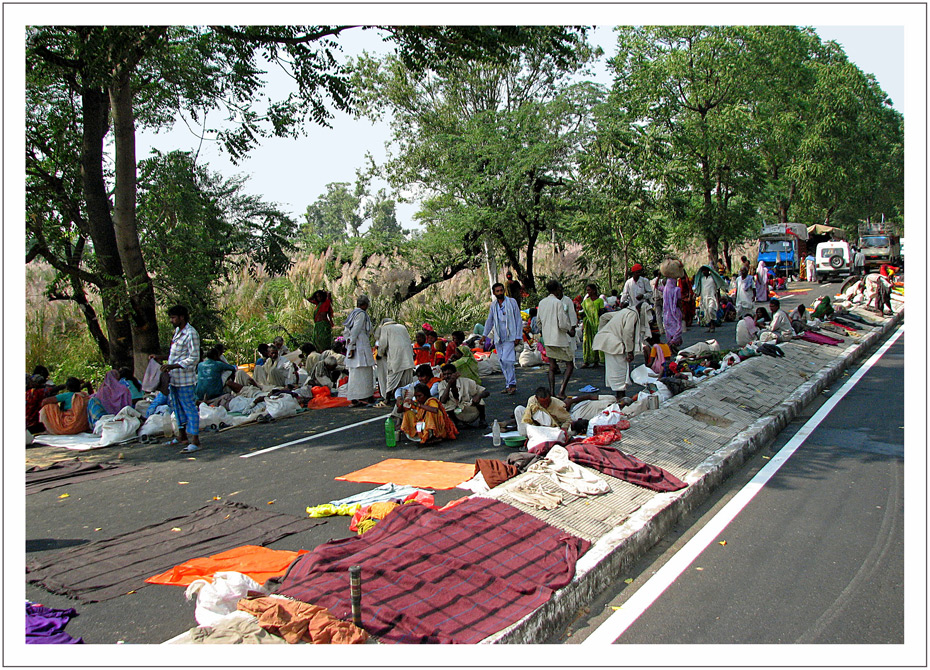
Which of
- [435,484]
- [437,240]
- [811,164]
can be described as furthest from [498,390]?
[811,164]

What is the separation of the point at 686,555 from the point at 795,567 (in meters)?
0.70

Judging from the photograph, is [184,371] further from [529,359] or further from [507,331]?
[529,359]

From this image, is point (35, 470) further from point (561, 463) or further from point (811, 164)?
point (811, 164)

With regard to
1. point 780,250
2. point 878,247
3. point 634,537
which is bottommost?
point 634,537

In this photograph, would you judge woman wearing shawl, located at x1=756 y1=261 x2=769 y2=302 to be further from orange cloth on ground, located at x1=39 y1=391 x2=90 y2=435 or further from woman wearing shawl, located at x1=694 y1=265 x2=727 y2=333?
orange cloth on ground, located at x1=39 y1=391 x2=90 y2=435

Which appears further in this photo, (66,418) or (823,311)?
(823,311)

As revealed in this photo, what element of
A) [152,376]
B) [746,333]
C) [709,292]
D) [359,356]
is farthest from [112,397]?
[709,292]

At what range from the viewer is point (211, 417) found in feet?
33.9

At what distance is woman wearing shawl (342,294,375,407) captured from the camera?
460 inches

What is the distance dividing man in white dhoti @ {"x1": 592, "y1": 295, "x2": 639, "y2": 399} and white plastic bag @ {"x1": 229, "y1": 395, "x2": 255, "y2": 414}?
17.2 feet

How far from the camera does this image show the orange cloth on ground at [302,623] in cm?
373

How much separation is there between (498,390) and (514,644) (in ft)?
27.5

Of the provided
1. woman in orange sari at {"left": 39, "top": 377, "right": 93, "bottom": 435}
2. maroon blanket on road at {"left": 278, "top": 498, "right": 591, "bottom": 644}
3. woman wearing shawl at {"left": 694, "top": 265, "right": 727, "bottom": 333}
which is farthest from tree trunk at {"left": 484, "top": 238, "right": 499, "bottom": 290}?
maroon blanket on road at {"left": 278, "top": 498, "right": 591, "bottom": 644}

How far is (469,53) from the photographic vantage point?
35.9 ft
